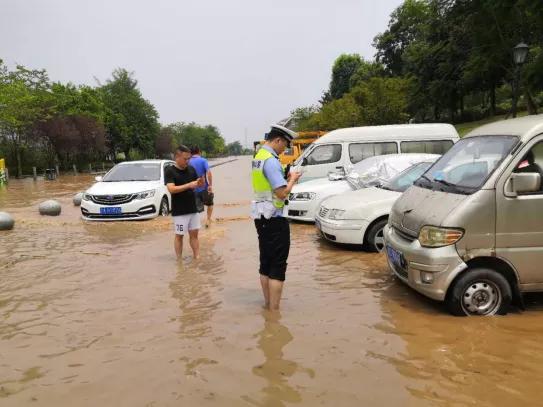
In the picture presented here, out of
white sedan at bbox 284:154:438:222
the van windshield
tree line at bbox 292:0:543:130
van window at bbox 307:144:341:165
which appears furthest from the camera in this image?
tree line at bbox 292:0:543:130

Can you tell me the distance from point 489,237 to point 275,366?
241 centimetres

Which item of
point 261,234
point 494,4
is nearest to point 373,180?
point 261,234

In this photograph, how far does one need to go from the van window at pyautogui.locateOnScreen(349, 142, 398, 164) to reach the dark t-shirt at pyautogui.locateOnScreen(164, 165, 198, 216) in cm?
631

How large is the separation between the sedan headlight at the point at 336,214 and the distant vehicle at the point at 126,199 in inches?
201

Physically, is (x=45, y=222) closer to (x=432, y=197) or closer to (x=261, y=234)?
(x=261, y=234)

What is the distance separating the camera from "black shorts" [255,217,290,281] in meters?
4.73

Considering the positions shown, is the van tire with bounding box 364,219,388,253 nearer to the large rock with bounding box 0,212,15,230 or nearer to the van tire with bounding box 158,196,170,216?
the van tire with bounding box 158,196,170,216

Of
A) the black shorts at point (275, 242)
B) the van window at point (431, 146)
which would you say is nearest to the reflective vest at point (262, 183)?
the black shorts at point (275, 242)

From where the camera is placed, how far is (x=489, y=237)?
15.1 feet

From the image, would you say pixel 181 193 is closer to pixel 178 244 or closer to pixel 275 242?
pixel 178 244

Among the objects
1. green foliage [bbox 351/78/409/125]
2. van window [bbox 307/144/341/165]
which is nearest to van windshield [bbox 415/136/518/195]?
van window [bbox 307/144/341/165]

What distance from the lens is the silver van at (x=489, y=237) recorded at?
4594 millimetres

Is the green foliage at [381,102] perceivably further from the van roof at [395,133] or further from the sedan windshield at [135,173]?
the sedan windshield at [135,173]

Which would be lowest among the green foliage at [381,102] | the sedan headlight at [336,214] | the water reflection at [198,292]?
the water reflection at [198,292]
